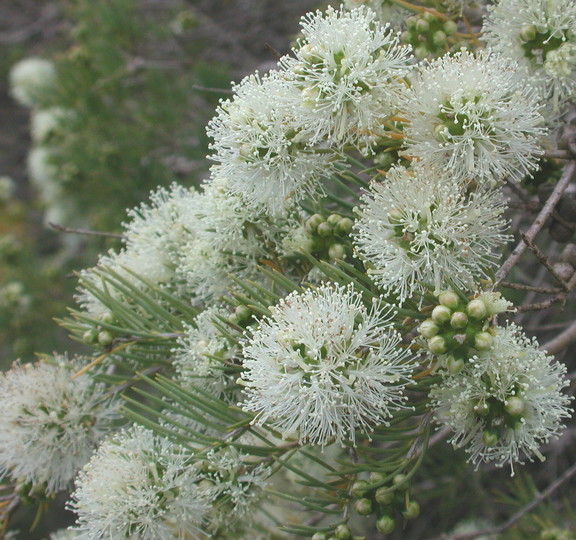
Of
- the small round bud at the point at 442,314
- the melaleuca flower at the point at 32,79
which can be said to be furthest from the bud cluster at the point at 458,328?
the melaleuca flower at the point at 32,79

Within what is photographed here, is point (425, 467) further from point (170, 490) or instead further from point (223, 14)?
point (223, 14)

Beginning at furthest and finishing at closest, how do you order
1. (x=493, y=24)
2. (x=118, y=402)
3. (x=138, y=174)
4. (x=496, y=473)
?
(x=138, y=174) < (x=496, y=473) < (x=118, y=402) < (x=493, y=24)

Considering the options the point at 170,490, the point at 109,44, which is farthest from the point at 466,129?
the point at 109,44

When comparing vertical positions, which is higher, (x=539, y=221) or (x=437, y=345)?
(x=539, y=221)

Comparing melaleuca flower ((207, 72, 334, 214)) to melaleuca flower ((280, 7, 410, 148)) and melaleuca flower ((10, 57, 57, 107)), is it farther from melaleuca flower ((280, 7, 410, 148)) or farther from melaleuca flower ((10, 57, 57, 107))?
melaleuca flower ((10, 57, 57, 107))

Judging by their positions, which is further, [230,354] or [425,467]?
[425,467]

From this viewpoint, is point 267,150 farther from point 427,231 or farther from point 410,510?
point 410,510

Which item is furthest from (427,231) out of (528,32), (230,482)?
(230,482)
